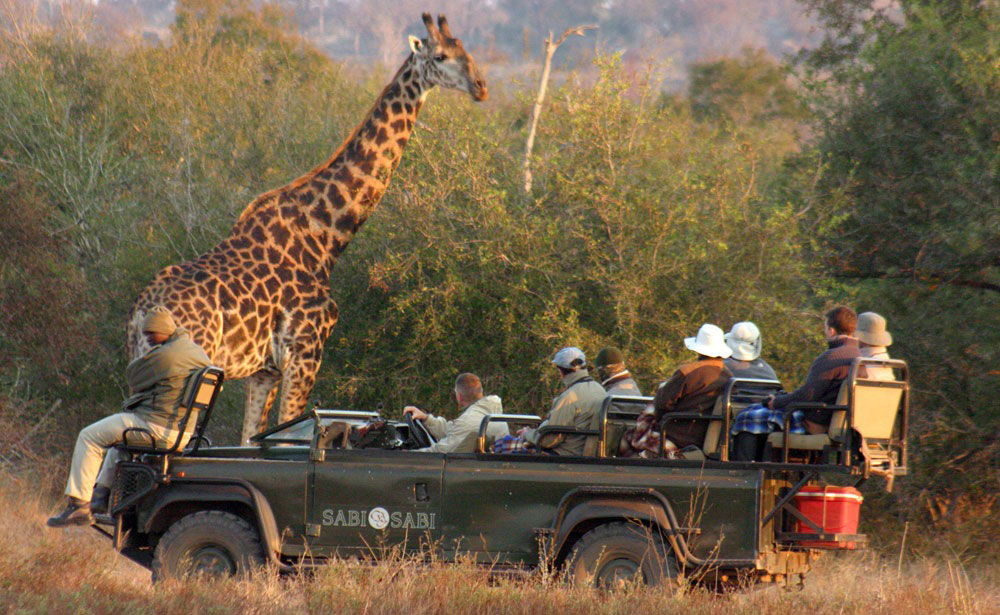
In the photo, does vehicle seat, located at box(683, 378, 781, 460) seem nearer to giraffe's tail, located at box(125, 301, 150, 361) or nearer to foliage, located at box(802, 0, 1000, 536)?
foliage, located at box(802, 0, 1000, 536)

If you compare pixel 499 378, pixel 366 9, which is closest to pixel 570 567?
pixel 499 378

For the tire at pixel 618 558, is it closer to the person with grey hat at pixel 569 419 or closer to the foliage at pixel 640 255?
the person with grey hat at pixel 569 419

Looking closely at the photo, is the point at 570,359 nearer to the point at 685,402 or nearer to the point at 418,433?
the point at 685,402

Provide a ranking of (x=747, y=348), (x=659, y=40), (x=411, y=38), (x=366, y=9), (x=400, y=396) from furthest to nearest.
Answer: (x=366, y=9), (x=659, y=40), (x=400, y=396), (x=411, y=38), (x=747, y=348)

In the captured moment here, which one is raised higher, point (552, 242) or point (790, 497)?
point (552, 242)

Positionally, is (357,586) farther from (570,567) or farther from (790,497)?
(790,497)

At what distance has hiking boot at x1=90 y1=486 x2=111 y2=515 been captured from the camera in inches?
320

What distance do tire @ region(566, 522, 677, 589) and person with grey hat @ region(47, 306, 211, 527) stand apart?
2.76 metres

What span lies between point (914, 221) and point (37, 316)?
938cm

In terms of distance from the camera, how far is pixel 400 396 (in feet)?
40.2

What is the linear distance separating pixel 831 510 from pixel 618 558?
4.18ft

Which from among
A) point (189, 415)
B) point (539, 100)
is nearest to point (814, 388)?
point (189, 415)

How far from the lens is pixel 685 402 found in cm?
756

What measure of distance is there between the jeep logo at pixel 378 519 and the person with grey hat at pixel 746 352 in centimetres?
249
